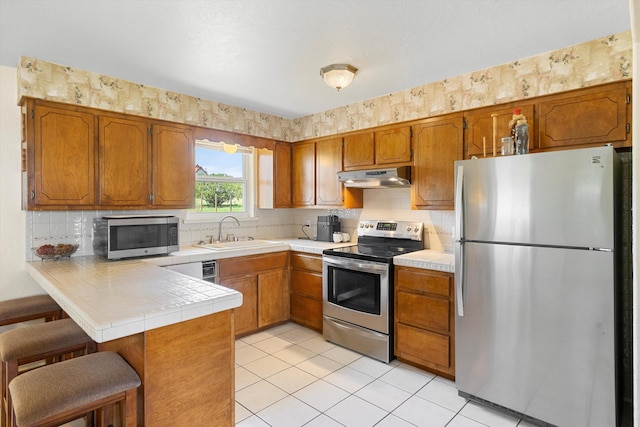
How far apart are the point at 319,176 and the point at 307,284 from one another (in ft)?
4.19

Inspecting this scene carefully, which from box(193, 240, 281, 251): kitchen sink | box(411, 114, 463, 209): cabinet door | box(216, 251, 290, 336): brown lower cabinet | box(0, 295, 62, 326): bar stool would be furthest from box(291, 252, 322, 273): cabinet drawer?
box(0, 295, 62, 326): bar stool

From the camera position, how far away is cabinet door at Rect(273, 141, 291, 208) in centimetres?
431

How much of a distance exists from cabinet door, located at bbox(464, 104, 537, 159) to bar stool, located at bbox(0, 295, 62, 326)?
3324mm

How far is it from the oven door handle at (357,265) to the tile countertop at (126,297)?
151 centimetres

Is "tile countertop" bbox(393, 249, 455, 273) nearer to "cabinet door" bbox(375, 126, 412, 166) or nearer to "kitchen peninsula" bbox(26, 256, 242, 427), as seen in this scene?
"cabinet door" bbox(375, 126, 412, 166)

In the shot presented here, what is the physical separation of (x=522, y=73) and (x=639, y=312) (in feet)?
8.65

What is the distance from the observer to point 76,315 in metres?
1.56

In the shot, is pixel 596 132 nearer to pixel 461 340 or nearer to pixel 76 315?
pixel 461 340

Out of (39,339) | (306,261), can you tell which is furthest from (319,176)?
(39,339)

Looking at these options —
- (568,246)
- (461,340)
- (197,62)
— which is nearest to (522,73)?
(568,246)

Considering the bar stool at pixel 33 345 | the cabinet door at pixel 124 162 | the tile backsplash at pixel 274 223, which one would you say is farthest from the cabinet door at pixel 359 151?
the bar stool at pixel 33 345

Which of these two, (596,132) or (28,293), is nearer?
(596,132)

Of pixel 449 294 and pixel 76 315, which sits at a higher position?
pixel 76 315

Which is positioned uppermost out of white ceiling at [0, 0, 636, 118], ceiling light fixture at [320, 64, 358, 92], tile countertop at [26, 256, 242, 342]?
white ceiling at [0, 0, 636, 118]
